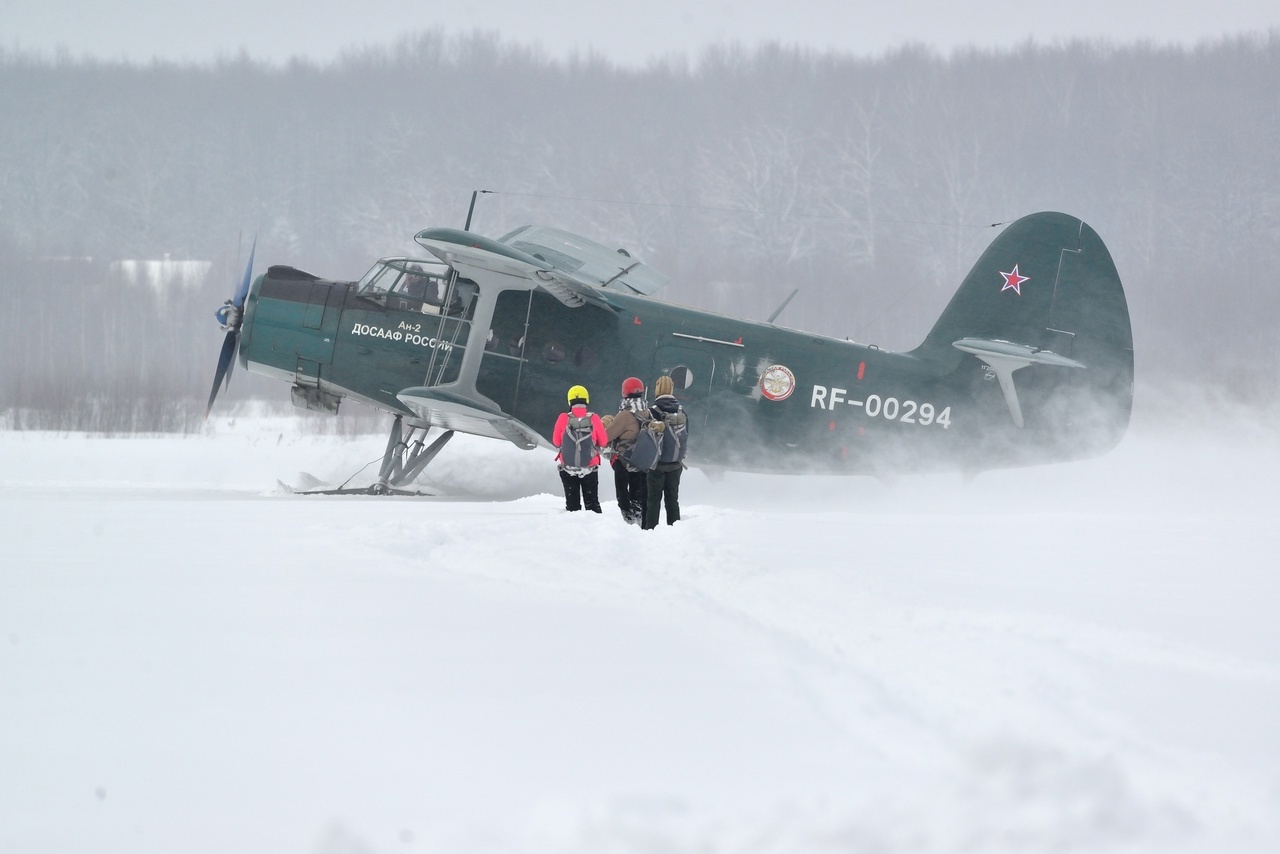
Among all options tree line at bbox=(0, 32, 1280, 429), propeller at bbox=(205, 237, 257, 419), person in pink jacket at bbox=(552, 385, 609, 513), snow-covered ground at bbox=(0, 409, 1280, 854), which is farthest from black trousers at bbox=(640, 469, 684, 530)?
tree line at bbox=(0, 32, 1280, 429)

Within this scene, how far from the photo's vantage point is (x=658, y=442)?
33.1 ft

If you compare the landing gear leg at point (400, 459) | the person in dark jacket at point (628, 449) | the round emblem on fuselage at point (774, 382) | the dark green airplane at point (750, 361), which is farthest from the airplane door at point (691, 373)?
the landing gear leg at point (400, 459)

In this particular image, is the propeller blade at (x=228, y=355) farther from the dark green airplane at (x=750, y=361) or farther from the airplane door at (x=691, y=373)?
the airplane door at (x=691, y=373)

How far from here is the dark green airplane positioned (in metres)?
13.3

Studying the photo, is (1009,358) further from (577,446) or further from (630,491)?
(577,446)

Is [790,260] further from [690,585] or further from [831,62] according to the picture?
[690,585]

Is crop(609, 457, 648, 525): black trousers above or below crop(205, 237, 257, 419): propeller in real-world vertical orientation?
below

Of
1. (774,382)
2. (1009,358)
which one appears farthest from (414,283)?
(1009,358)

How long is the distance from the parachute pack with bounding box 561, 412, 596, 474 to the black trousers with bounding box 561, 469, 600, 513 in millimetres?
95

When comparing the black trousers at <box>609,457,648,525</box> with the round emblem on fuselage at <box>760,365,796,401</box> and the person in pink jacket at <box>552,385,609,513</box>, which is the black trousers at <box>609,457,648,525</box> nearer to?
the person in pink jacket at <box>552,385,609,513</box>

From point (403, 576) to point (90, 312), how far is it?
5418 cm

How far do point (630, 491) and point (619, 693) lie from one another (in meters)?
6.48

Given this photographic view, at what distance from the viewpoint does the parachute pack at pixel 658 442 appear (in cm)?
1002

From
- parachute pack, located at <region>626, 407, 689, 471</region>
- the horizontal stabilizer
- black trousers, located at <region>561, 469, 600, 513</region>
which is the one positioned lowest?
black trousers, located at <region>561, 469, 600, 513</region>
